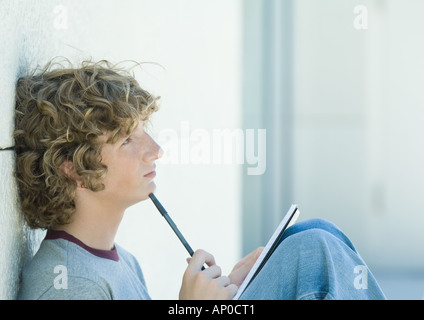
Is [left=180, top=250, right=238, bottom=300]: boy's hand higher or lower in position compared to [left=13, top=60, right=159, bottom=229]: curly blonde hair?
lower

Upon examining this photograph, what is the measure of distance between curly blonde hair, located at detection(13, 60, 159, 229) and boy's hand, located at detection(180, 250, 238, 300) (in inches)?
9.3

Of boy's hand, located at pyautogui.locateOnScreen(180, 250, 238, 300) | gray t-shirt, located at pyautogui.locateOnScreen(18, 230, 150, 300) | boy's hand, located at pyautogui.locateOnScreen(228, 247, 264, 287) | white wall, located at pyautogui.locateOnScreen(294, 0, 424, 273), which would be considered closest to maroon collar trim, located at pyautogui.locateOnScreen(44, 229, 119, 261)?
gray t-shirt, located at pyautogui.locateOnScreen(18, 230, 150, 300)

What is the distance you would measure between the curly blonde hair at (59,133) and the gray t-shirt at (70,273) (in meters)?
0.06

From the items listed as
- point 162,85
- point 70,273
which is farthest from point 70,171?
point 162,85

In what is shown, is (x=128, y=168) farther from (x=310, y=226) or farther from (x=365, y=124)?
(x=365, y=124)

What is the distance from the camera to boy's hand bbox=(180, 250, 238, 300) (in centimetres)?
114

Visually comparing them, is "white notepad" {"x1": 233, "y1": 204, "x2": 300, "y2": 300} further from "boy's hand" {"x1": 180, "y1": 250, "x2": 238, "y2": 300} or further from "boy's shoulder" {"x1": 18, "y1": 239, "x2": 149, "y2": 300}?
"boy's shoulder" {"x1": 18, "y1": 239, "x2": 149, "y2": 300}

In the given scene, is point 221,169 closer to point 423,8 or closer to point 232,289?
point 423,8

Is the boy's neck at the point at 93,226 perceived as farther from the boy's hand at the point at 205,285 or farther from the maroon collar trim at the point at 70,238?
the boy's hand at the point at 205,285

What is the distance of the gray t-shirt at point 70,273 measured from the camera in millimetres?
A: 1113

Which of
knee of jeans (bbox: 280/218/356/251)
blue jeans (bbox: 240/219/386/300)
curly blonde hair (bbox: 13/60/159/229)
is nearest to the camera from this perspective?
blue jeans (bbox: 240/219/386/300)

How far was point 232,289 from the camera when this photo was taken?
1149 millimetres
